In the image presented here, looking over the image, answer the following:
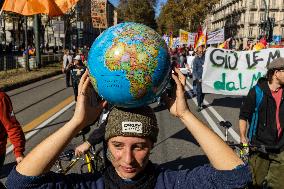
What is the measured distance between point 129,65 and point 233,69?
359 inches

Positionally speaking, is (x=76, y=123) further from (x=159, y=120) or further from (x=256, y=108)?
(x=159, y=120)

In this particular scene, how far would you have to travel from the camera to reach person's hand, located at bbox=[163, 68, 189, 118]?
2098 mm

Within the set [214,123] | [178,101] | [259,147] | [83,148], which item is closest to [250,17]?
[214,123]

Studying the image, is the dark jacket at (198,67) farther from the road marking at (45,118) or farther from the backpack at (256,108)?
the backpack at (256,108)

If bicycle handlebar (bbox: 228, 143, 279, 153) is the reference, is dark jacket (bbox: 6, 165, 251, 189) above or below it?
above

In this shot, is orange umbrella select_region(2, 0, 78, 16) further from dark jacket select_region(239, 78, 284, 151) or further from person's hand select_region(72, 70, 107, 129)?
person's hand select_region(72, 70, 107, 129)

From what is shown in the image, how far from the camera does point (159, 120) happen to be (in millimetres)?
9953

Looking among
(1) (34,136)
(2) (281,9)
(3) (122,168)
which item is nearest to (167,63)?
(3) (122,168)

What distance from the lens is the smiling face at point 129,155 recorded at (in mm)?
1950

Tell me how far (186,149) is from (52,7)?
4179 millimetres

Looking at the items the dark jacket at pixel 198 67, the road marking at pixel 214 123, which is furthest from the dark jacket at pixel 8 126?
the dark jacket at pixel 198 67

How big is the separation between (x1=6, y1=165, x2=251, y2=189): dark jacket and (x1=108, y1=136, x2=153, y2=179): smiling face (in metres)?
0.13

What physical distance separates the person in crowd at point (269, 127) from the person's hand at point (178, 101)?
2.11 m

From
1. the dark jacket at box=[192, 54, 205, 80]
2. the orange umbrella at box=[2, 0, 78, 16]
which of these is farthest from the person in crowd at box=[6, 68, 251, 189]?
the dark jacket at box=[192, 54, 205, 80]
